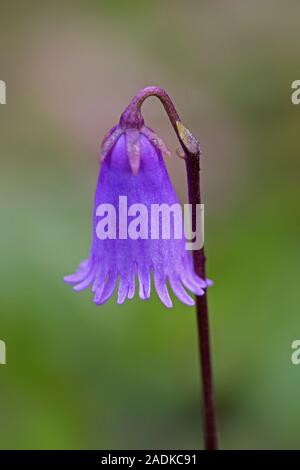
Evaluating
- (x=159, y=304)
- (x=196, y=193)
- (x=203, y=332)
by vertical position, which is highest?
(x=196, y=193)

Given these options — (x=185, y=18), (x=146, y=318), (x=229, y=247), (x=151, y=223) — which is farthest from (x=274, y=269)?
(x=185, y=18)

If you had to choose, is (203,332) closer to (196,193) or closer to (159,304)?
(196,193)

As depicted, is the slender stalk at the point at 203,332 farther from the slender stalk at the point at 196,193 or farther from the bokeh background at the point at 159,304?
the bokeh background at the point at 159,304

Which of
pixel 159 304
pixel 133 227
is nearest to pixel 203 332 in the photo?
pixel 133 227

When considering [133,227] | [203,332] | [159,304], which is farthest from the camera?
[159,304]

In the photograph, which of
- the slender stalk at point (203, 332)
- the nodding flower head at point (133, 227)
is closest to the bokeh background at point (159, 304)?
the slender stalk at point (203, 332)

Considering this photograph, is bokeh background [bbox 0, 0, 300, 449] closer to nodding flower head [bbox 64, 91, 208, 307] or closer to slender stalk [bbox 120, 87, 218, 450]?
slender stalk [bbox 120, 87, 218, 450]

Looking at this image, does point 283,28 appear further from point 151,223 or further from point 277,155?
point 151,223
